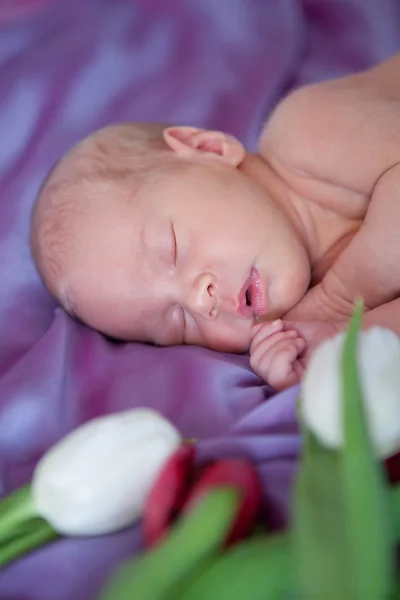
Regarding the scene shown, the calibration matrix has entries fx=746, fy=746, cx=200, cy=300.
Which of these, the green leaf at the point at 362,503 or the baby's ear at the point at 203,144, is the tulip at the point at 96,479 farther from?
the baby's ear at the point at 203,144

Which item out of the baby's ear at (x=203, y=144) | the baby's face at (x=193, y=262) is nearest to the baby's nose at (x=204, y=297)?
the baby's face at (x=193, y=262)

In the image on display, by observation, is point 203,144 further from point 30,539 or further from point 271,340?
point 30,539

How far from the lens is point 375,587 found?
432 mm

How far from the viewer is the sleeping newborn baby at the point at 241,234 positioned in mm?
1042

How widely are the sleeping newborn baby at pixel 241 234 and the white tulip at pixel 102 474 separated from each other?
35 cm

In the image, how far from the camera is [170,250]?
1.07m

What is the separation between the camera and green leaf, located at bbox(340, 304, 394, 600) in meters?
0.44

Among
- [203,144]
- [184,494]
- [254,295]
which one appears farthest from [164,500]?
[203,144]

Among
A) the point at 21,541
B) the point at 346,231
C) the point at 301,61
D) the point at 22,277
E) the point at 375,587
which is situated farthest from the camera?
the point at 301,61

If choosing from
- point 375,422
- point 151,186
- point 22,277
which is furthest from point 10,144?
point 375,422

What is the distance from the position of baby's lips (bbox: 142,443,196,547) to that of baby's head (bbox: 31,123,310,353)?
0.45 meters

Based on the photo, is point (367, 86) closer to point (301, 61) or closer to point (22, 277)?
point (301, 61)

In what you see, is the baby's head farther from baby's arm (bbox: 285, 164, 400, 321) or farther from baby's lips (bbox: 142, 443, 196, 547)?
baby's lips (bbox: 142, 443, 196, 547)

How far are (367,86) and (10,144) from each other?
2.26 feet
